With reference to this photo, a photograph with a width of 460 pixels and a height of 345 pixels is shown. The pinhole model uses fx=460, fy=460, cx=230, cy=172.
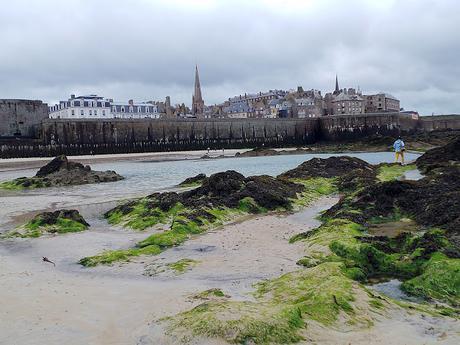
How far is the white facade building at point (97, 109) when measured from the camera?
286 feet

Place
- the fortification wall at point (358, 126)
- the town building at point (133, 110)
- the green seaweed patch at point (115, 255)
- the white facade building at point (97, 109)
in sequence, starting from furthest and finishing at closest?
1. the town building at point (133, 110)
2. the white facade building at point (97, 109)
3. the fortification wall at point (358, 126)
4. the green seaweed patch at point (115, 255)

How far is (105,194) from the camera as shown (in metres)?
16.7

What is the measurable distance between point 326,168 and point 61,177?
12420 millimetres

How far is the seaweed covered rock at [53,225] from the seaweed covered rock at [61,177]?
10.5 metres

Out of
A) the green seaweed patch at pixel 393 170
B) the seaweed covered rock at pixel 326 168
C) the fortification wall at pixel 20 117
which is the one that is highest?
the fortification wall at pixel 20 117

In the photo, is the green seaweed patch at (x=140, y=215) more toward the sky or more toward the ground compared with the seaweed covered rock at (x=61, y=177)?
more toward the ground

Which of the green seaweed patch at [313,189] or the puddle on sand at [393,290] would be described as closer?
A: the puddle on sand at [393,290]

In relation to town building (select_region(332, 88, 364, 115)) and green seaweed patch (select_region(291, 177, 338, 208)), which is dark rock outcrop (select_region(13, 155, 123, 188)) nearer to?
green seaweed patch (select_region(291, 177, 338, 208))

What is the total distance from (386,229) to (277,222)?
2.54 m

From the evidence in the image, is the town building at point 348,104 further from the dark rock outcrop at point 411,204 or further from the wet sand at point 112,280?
the wet sand at point 112,280

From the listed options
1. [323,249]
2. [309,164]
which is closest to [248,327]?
[323,249]

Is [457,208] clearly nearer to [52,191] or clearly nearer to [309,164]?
[309,164]

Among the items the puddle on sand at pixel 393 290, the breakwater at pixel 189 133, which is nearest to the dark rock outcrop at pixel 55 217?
the puddle on sand at pixel 393 290

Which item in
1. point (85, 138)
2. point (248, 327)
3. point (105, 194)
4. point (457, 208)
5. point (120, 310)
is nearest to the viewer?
point (248, 327)
